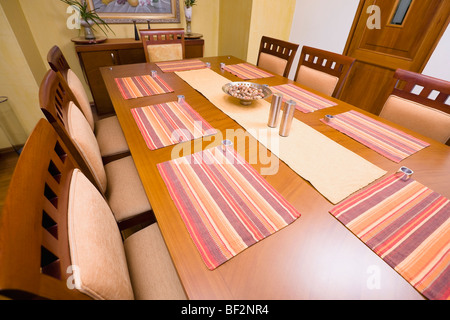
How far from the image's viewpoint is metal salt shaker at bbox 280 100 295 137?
901 mm

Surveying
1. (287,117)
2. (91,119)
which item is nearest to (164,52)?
(91,119)

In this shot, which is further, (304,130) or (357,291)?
(304,130)

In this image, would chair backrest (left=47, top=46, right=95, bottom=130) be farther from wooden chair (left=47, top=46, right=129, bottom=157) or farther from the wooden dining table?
the wooden dining table

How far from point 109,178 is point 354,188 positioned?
1.12m

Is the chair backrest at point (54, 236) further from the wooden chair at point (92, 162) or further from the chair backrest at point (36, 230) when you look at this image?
the wooden chair at point (92, 162)

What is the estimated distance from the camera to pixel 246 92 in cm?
123

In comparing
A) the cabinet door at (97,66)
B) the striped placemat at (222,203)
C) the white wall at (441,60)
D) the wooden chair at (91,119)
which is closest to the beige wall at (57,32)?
the cabinet door at (97,66)

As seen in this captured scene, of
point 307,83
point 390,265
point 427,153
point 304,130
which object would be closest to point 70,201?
point 390,265

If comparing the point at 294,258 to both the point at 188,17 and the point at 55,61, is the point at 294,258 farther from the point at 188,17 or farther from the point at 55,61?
the point at 188,17

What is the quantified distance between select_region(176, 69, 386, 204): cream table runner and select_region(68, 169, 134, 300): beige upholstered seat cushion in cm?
64

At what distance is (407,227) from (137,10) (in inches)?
130

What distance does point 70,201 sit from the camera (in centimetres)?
52

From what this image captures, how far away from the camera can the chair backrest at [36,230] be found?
0.30 metres
